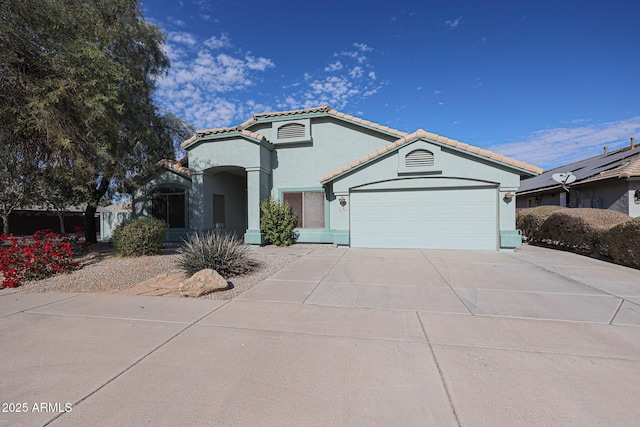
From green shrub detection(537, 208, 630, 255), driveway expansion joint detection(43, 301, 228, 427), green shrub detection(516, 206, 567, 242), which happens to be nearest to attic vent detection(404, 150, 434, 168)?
green shrub detection(537, 208, 630, 255)

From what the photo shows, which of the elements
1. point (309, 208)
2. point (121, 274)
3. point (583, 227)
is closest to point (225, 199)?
point (309, 208)

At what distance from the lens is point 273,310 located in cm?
479

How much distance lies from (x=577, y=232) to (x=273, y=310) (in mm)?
11345

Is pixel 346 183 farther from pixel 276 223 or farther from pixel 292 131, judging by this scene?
pixel 292 131

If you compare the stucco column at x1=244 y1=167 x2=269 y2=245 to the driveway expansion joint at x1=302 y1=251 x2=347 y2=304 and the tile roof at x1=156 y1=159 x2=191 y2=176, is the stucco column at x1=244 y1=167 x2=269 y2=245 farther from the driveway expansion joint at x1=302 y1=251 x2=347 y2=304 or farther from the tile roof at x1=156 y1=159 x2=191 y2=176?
the driveway expansion joint at x1=302 y1=251 x2=347 y2=304

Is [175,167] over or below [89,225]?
over

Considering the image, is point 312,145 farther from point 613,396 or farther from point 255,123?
point 613,396

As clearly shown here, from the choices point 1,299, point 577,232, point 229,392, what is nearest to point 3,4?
point 1,299

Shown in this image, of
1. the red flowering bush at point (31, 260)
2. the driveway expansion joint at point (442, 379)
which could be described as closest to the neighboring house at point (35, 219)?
the red flowering bush at point (31, 260)

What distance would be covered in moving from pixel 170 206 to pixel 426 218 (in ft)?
37.9

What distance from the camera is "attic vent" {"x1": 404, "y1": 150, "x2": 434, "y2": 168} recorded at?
1083 cm

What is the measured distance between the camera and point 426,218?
36.7ft

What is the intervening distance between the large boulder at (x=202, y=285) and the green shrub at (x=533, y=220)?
1372cm

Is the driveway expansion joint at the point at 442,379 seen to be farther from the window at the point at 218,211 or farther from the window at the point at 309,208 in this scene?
the window at the point at 218,211
